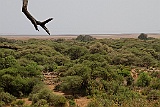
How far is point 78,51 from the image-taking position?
46344 millimetres

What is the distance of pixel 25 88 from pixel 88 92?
4.89 meters

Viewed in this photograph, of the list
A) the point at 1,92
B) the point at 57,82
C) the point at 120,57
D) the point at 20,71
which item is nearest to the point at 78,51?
the point at 120,57
